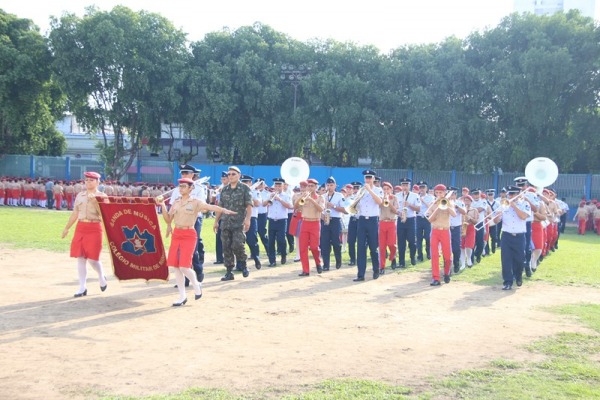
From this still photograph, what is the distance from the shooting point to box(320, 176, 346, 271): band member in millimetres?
13836

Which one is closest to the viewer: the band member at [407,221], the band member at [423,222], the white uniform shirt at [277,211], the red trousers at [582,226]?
the white uniform shirt at [277,211]

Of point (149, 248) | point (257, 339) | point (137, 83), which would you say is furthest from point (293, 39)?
point (257, 339)

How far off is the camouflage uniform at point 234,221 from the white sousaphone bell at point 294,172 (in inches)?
172

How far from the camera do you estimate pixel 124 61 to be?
1476 inches

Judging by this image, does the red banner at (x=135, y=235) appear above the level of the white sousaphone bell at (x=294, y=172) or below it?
below

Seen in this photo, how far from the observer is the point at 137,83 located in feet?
124

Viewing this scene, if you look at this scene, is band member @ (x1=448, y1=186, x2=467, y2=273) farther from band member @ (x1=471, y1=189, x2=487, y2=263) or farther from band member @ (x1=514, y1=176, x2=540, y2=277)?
band member @ (x1=471, y1=189, x2=487, y2=263)

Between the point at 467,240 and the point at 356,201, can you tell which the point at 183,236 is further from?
the point at 467,240

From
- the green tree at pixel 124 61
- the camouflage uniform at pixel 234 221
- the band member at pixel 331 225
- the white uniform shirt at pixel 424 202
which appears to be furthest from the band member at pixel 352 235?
the green tree at pixel 124 61

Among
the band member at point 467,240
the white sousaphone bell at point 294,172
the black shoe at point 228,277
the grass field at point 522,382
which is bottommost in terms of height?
the black shoe at point 228,277

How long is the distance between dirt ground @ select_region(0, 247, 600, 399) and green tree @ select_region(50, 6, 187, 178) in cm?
2702

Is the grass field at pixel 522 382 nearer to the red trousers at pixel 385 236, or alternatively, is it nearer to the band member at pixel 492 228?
the red trousers at pixel 385 236

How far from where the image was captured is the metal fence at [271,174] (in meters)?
32.6

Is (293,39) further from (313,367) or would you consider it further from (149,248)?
(313,367)
